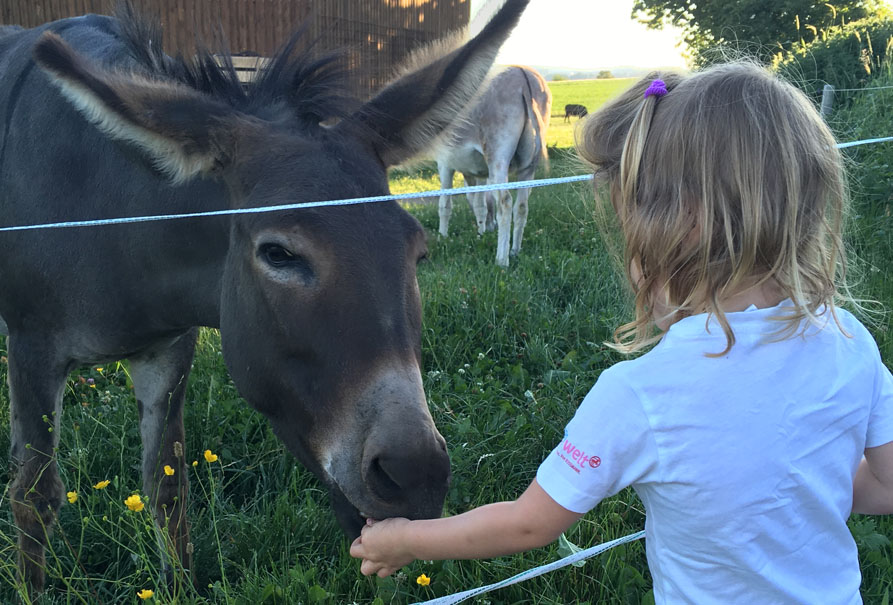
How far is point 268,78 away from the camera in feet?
7.71

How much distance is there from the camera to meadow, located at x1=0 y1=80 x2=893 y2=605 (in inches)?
90.6

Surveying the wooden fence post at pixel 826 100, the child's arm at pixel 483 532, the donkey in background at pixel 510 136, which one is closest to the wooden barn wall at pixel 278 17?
the donkey in background at pixel 510 136

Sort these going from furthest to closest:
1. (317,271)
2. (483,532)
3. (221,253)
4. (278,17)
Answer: (278,17)
(221,253)
(317,271)
(483,532)

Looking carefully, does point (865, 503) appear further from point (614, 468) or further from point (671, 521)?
point (614, 468)

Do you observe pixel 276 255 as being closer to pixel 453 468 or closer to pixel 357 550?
pixel 357 550

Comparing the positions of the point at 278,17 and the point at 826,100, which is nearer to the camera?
the point at 826,100

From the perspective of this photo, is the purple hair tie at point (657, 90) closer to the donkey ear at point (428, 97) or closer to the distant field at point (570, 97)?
the donkey ear at point (428, 97)

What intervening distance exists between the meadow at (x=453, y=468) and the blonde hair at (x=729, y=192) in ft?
2.04

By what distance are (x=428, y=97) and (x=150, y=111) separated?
34.0 inches

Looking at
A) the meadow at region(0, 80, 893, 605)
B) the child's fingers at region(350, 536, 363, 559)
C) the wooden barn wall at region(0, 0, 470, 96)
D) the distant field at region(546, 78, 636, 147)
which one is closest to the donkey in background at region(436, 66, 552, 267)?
the wooden barn wall at region(0, 0, 470, 96)

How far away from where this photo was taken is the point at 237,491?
3.09m

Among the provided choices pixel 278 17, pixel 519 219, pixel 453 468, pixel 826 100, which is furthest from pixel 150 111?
pixel 278 17

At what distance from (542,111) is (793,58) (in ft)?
10.3

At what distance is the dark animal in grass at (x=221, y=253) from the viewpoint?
1.71m
